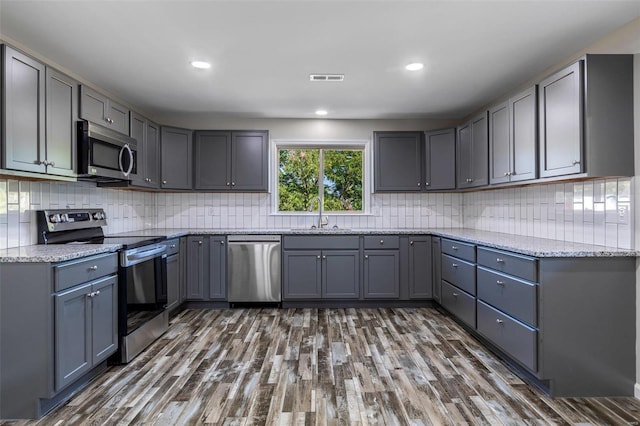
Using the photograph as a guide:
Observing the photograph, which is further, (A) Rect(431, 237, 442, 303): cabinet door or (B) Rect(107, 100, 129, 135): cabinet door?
(A) Rect(431, 237, 442, 303): cabinet door

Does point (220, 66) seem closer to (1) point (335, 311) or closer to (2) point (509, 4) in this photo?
(2) point (509, 4)

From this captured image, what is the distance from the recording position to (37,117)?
233 centimetres

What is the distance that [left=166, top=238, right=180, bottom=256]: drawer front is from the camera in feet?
12.2

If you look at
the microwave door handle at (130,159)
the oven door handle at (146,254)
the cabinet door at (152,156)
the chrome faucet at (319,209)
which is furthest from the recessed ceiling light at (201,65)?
the chrome faucet at (319,209)

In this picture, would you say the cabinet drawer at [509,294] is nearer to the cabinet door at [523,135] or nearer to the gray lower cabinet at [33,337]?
the cabinet door at [523,135]

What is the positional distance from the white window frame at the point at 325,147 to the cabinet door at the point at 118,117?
178 centimetres

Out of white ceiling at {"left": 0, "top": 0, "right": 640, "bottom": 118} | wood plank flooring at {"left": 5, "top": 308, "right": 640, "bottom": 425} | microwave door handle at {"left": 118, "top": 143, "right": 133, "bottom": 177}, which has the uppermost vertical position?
white ceiling at {"left": 0, "top": 0, "right": 640, "bottom": 118}

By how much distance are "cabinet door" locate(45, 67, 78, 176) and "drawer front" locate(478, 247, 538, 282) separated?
3244 mm

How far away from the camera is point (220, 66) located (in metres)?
2.99

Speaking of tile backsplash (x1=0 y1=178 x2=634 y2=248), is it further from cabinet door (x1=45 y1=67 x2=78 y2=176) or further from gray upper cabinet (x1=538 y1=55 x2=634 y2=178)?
cabinet door (x1=45 y1=67 x2=78 y2=176)

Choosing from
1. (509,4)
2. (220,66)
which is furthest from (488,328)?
(220,66)

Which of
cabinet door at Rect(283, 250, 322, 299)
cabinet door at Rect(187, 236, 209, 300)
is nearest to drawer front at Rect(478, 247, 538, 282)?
cabinet door at Rect(283, 250, 322, 299)

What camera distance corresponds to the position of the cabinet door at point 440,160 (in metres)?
4.36

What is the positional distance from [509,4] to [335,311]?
10.6 ft
